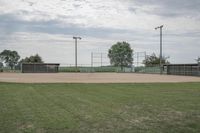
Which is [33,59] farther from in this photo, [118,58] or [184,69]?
[184,69]

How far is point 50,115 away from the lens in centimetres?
941

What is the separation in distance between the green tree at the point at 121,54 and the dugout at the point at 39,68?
2314 cm

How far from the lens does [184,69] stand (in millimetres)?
59719

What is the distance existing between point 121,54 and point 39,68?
37.8m

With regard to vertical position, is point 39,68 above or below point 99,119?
above

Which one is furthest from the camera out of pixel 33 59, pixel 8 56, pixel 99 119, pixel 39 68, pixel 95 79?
pixel 8 56

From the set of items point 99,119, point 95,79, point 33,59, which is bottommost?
point 95,79

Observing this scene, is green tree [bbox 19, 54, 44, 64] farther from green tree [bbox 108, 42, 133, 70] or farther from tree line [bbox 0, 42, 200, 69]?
green tree [bbox 108, 42, 133, 70]

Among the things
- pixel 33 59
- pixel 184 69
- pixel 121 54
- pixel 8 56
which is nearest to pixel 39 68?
pixel 184 69

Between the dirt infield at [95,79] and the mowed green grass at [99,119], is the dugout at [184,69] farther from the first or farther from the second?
the mowed green grass at [99,119]

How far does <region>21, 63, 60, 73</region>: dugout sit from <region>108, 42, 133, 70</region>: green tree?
911 inches

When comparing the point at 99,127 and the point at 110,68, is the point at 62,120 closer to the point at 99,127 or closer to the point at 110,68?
the point at 99,127

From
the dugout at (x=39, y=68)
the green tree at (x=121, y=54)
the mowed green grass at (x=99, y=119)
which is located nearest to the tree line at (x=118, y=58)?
the green tree at (x=121, y=54)

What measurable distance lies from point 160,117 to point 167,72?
57514 millimetres
